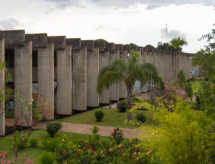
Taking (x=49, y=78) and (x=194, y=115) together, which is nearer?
(x=194, y=115)

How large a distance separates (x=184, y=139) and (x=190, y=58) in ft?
180

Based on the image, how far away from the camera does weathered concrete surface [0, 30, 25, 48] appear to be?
13992 mm

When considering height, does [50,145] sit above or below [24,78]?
below

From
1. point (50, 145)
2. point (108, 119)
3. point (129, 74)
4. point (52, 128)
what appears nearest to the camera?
point (50, 145)

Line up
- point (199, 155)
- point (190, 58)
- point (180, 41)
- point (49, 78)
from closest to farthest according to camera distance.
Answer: point (199, 155) < point (49, 78) < point (180, 41) < point (190, 58)

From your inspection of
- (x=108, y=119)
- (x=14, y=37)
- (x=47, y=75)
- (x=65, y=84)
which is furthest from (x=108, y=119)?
(x=14, y=37)

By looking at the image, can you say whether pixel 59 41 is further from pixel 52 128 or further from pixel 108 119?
pixel 52 128

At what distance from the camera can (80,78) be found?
804 inches

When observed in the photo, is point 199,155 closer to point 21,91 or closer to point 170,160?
point 170,160

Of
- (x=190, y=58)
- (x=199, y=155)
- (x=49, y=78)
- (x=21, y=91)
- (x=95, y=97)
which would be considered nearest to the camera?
(x=199, y=155)

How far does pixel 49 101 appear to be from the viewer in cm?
1622

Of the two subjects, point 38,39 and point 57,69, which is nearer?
point 38,39

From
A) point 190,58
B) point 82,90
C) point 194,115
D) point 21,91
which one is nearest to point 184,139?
point 194,115

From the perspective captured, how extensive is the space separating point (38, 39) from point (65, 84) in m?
3.97
